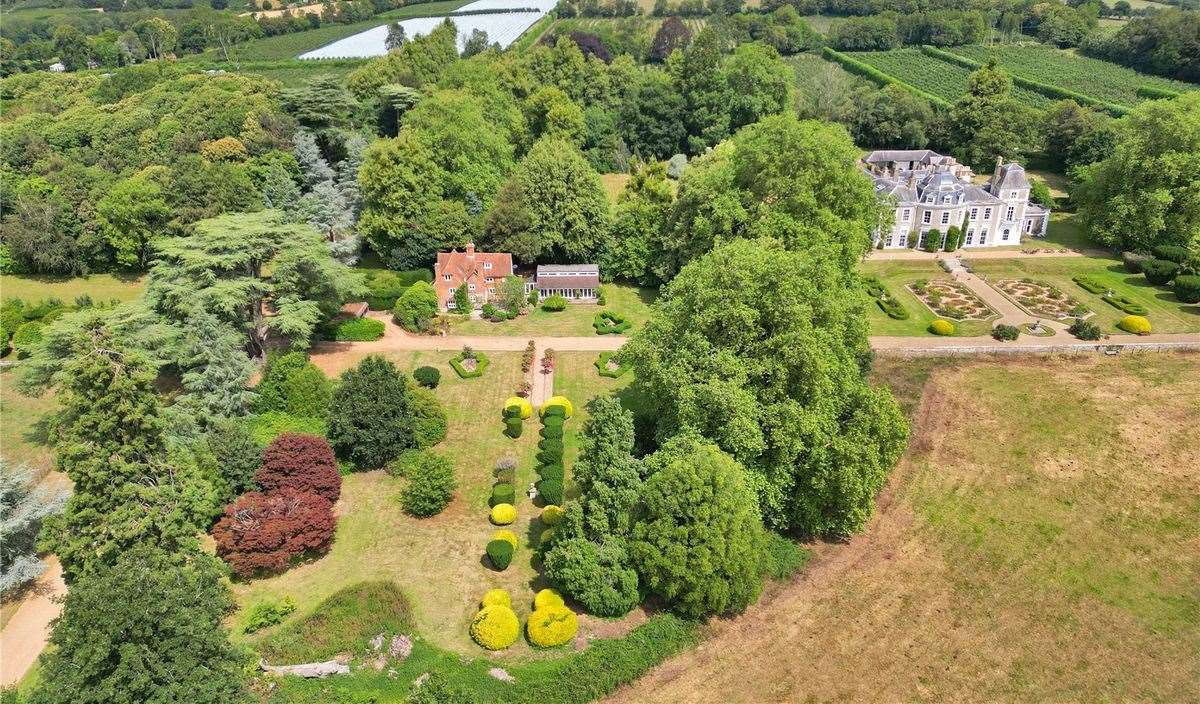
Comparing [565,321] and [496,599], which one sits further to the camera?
[565,321]

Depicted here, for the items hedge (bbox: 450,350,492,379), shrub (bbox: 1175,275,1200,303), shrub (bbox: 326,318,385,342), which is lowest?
hedge (bbox: 450,350,492,379)

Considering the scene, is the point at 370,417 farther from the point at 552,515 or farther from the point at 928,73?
the point at 928,73

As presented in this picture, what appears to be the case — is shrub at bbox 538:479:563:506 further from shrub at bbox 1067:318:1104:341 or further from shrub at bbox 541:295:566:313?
shrub at bbox 1067:318:1104:341

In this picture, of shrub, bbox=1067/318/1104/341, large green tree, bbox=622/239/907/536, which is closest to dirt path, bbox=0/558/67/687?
large green tree, bbox=622/239/907/536

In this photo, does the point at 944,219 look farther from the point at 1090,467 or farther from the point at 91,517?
the point at 91,517

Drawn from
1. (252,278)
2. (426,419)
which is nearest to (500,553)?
(426,419)

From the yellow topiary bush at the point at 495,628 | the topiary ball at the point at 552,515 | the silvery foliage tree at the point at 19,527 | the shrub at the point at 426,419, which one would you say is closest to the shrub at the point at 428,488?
the shrub at the point at 426,419

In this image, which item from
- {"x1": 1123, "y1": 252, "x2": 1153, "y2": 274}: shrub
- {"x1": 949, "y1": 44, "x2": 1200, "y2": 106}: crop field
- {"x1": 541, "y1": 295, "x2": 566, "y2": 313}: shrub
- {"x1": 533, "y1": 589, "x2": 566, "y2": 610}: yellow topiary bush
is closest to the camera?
{"x1": 533, "y1": 589, "x2": 566, "y2": 610}: yellow topiary bush
